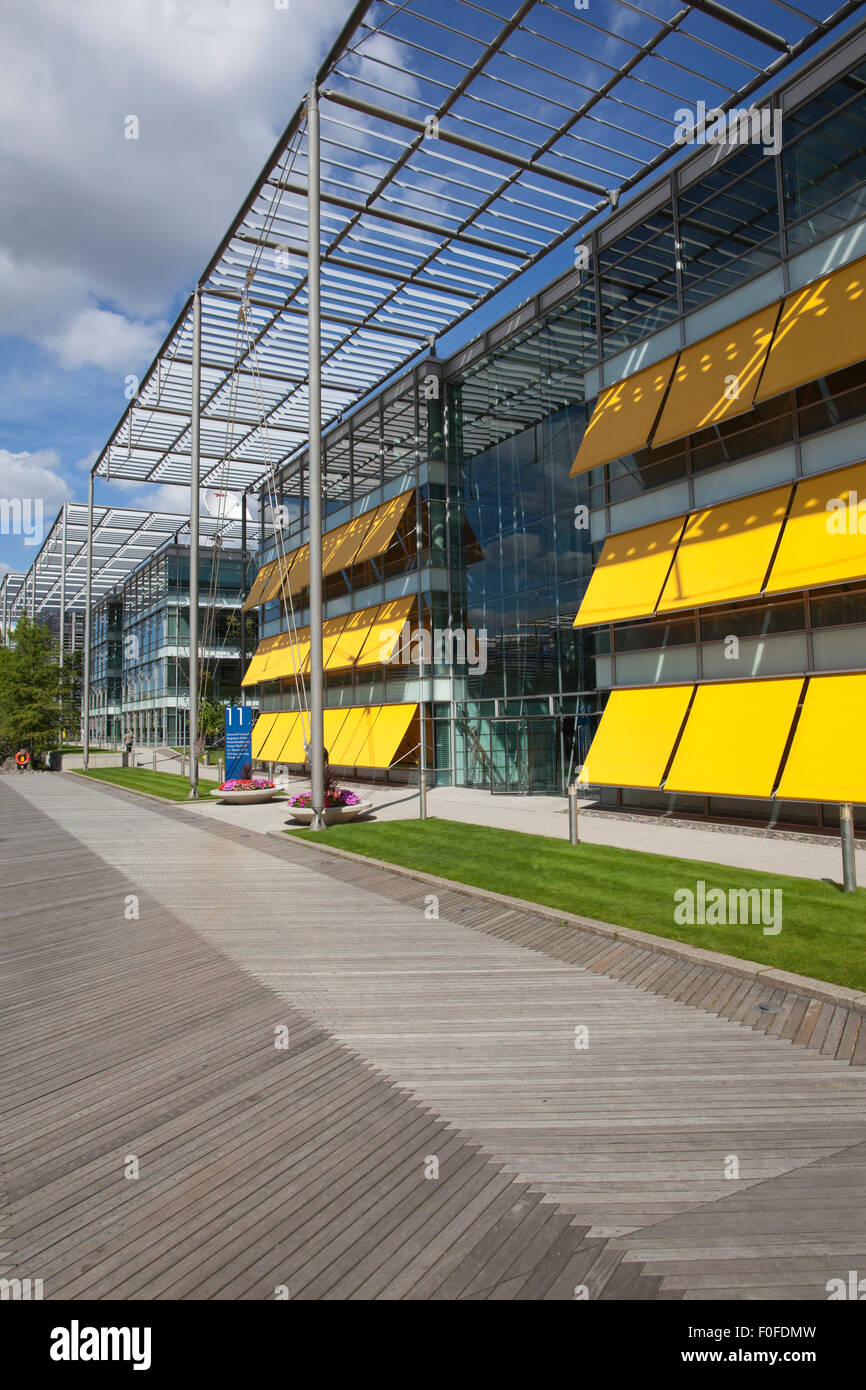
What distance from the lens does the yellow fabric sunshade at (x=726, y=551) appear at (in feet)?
56.1

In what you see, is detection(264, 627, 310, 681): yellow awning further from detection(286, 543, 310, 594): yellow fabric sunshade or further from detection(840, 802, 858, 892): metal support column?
detection(840, 802, 858, 892): metal support column

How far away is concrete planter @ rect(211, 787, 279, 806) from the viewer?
26922 mm

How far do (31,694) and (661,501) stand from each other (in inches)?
1846

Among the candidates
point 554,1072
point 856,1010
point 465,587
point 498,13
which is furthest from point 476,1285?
point 465,587

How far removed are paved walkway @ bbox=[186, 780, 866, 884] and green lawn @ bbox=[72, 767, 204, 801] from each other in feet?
14.0

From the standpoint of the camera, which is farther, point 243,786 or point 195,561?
point 195,561

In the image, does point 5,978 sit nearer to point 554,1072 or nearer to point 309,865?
point 554,1072

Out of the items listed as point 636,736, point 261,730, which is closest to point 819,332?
point 636,736

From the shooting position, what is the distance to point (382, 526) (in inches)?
1273

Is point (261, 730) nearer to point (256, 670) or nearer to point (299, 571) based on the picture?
point (256, 670)

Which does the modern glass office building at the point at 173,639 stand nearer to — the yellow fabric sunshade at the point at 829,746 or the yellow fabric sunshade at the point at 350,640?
the yellow fabric sunshade at the point at 350,640

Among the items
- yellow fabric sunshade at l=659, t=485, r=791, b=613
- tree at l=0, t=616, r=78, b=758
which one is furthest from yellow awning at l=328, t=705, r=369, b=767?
tree at l=0, t=616, r=78, b=758

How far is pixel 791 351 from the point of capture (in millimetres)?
16609

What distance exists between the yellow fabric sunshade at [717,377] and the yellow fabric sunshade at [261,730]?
94.1 ft
